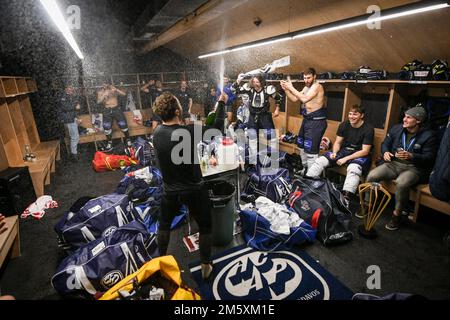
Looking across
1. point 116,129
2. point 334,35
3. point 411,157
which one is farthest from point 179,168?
point 116,129

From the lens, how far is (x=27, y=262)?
2.60 metres

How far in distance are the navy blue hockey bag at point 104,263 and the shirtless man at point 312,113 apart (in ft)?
9.23

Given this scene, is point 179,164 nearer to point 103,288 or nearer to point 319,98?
point 103,288

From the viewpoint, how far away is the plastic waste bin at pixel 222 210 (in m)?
2.51

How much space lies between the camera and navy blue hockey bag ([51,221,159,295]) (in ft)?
6.75

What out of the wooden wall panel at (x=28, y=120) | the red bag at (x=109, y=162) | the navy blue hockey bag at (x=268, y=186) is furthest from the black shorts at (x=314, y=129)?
the wooden wall panel at (x=28, y=120)

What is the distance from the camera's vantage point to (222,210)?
2.56 metres

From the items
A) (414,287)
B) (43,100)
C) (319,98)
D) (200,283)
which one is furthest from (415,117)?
(43,100)

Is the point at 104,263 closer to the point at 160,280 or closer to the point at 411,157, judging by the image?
the point at 160,280

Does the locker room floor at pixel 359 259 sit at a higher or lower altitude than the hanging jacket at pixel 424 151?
lower

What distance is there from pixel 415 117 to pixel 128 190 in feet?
12.0

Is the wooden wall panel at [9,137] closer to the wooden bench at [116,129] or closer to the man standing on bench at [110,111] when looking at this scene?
the wooden bench at [116,129]

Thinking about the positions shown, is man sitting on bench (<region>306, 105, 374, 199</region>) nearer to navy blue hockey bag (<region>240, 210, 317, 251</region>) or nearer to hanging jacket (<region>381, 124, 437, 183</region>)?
hanging jacket (<region>381, 124, 437, 183</region>)

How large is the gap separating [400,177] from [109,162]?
186 inches
